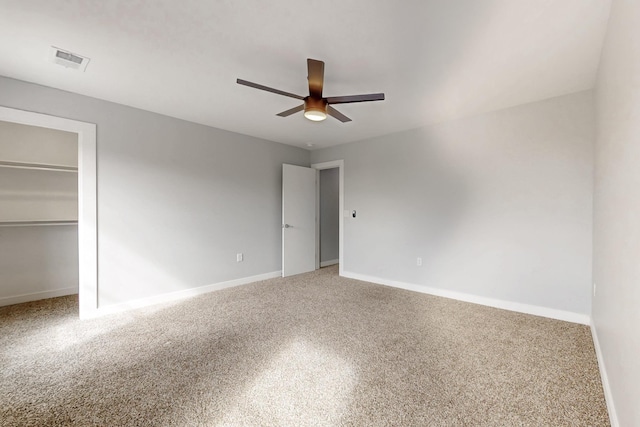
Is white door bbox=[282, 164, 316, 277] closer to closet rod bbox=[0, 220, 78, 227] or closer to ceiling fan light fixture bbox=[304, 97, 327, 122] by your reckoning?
ceiling fan light fixture bbox=[304, 97, 327, 122]

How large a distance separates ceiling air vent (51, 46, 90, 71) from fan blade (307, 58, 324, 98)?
1894 millimetres

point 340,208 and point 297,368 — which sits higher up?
point 340,208

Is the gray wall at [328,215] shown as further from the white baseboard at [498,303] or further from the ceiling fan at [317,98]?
the ceiling fan at [317,98]

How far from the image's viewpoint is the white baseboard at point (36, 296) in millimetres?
3346

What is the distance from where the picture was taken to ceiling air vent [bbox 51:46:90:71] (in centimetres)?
216

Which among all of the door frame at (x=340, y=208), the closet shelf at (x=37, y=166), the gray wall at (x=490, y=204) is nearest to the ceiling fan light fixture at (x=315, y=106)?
the gray wall at (x=490, y=204)

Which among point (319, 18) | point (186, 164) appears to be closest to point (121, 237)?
point (186, 164)

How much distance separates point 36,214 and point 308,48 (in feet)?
13.5

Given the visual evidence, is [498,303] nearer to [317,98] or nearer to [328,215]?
[317,98]

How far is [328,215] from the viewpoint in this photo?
236 inches

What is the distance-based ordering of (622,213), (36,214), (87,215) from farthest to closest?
(36,214) < (87,215) < (622,213)

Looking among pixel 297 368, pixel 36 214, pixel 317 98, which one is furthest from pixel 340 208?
pixel 36 214

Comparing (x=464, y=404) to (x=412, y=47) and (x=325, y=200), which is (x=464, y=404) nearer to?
(x=412, y=47)

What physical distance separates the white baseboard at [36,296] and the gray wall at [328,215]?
4045 mm
